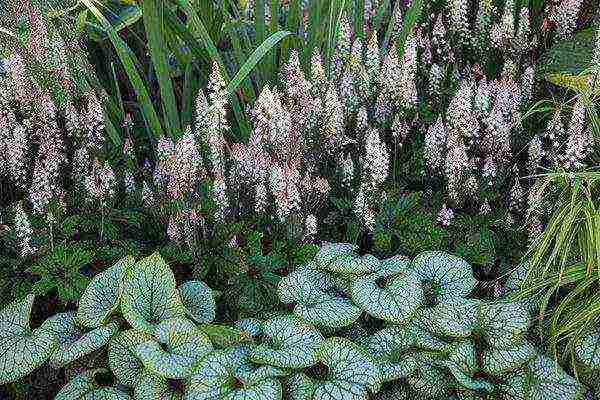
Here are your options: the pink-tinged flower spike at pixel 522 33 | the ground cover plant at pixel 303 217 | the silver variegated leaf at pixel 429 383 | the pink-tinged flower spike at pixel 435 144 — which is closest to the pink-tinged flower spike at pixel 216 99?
the ground cover plant at pixel 303 217

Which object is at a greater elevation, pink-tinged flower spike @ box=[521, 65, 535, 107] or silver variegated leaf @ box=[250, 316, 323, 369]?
pink-tinged flower spike @ box=[521, 65, 535, 107]

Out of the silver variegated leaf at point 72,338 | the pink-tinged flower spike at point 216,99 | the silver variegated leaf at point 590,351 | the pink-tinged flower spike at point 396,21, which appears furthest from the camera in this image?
the pink-tinged flower spike at point 396,21

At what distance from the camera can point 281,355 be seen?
2.03 metres

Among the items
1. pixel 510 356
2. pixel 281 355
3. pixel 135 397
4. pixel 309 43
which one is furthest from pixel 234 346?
pixel 309 43

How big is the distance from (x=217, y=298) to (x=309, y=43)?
40.8 inches

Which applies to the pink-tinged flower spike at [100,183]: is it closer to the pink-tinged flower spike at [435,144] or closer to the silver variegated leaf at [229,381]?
the silver variegated leaf at [229,381]

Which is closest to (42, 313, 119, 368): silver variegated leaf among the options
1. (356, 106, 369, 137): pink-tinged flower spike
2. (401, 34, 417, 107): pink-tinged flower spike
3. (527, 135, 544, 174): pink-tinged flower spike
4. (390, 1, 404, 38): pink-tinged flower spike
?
(356, 106, 369, 137): pink-tinged flower spike

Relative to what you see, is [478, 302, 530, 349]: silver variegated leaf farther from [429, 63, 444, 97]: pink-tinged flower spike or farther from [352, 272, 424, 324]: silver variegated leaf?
[429, 63, 444, 97]: pink-tinged flower spike

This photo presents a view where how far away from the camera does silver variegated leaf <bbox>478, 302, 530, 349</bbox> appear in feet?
6.93

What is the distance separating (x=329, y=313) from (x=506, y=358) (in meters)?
0.49

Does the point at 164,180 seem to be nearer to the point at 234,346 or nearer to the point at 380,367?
the point at 234,346

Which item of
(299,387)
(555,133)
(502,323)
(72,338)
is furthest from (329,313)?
(555,133)

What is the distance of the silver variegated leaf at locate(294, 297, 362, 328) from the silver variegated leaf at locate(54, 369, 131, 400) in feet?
1.72

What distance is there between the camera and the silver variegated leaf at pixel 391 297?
2127 mm
